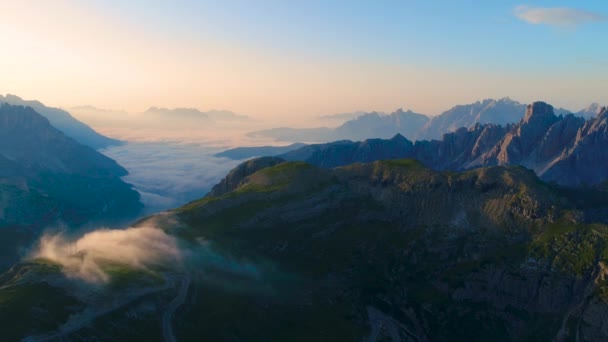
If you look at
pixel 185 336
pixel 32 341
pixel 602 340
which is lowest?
pixel 602 340

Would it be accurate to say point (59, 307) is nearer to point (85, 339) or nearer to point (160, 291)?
point (85, 339)

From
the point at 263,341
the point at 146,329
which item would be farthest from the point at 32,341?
the point at 263,341

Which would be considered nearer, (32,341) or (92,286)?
(32,341)

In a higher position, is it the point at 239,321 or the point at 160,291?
the point at 160,291

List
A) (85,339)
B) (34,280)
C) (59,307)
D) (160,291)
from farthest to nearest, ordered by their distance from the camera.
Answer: (160,291) < (34,280) < (59,307) < (85,339)

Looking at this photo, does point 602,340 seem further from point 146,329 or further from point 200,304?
point 146,329

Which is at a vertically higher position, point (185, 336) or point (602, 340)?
point (185, 336)

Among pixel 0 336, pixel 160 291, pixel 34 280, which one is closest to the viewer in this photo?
pixel 0 336

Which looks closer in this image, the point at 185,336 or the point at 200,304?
the point at 185,336

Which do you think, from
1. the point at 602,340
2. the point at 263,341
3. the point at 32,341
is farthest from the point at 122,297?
the point at 602,340
